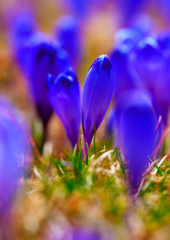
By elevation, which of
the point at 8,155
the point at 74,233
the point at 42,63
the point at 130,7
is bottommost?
the point at 74,233

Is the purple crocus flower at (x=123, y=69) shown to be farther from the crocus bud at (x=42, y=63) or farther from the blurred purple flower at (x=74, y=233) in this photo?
the blurred purple flower at (x=74, y=233)

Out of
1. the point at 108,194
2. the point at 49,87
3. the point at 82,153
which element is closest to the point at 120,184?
the point at 108,194

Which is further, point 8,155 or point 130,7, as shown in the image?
point 130,7

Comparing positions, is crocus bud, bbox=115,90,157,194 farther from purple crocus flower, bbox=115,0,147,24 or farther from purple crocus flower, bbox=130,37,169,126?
purple crocus flower, bbox=115,0,147,24

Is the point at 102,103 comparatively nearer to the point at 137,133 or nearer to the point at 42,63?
the point at 137,133

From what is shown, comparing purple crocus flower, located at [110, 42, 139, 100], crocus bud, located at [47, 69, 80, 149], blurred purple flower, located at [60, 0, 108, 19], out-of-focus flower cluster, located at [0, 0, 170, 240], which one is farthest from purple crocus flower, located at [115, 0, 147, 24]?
crocus bud, located at [47, 69, 80, 149]

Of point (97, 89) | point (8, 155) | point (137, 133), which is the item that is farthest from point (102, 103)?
point (8, 155)

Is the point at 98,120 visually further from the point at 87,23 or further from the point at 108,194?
the point at 87,23
